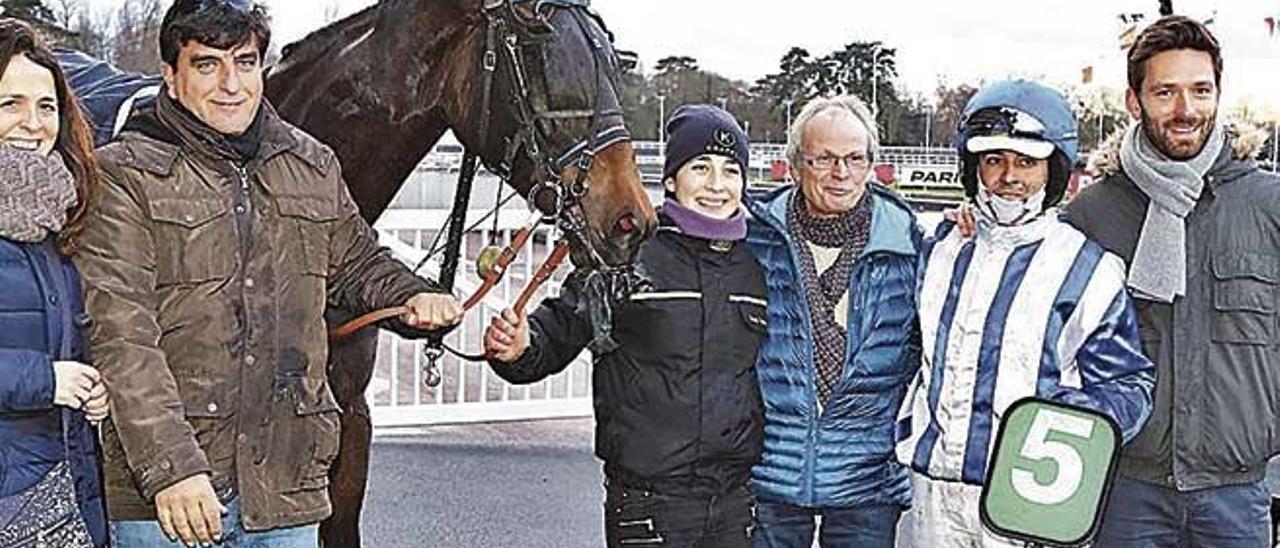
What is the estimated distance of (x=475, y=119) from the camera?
3238 millimetres

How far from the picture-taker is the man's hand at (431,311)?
283 centimetres

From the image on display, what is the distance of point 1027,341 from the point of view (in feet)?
9.78

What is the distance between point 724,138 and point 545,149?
1.48 ft

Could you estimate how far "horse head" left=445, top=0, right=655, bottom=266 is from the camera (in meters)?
3.02

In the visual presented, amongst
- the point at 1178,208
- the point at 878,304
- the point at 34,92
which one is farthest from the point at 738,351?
the point at 34,92

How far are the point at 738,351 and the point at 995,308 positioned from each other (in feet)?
2.00

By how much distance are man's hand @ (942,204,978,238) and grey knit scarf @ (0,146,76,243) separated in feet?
6.05

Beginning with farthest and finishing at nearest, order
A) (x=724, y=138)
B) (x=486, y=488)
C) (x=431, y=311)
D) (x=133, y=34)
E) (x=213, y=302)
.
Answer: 1. (x=133, y=34)
2. (x=486, y=488)
3. (x=724, y=138)
4. (x=431, y=311)
5. (x=213, y=302)

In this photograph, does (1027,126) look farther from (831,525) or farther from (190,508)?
(190,508)

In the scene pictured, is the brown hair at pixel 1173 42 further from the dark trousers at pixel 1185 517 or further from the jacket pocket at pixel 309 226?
the jacket pocket at pixel 309 226

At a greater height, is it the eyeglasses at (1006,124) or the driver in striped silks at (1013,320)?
the eyeglasses at (1006,124)

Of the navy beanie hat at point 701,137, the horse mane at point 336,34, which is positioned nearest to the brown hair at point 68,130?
the horse mane at point 336,34

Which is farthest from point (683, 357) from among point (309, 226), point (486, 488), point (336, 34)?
point (486, 488)

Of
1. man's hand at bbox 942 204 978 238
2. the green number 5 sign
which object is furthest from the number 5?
man's hand at bbox 942 204 978 238
